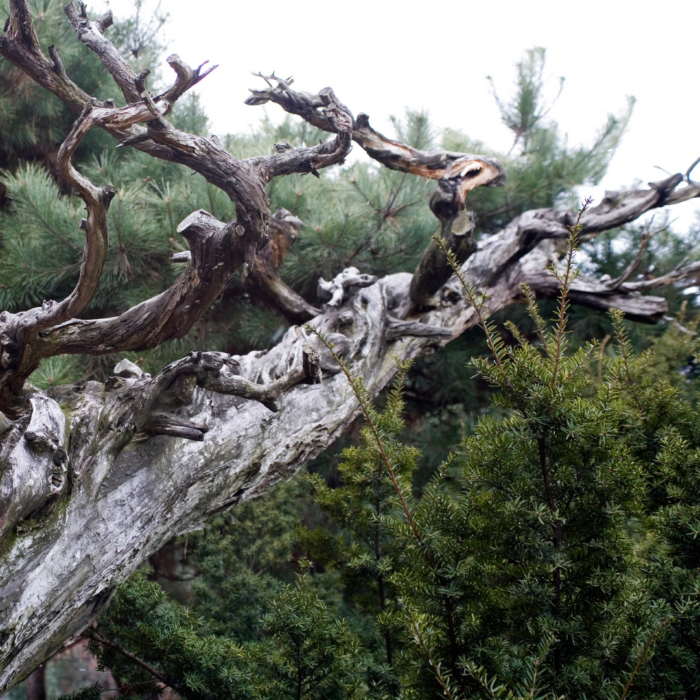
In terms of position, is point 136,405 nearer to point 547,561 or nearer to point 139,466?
point 139,466

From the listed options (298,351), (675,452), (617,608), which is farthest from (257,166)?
(617,608)

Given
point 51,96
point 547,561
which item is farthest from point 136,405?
point 51,96

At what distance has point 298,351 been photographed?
2215mm

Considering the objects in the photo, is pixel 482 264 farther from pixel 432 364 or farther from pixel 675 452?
pixel 675 452

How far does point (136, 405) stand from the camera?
5.41ft

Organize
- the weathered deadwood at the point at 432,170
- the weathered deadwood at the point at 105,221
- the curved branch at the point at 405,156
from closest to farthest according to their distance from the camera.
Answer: the weathered deadwood at the point at 105,221 < the weathered deadwood at the point at 432,170 < the curved branch at the point at 405,156

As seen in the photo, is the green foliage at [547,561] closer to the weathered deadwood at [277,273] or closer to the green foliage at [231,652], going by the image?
the green foliage at [231,652]

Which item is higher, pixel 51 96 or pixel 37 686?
pixel 51 96

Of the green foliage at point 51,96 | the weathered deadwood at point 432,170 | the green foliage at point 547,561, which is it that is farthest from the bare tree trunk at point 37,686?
the green foliage at point 547,561

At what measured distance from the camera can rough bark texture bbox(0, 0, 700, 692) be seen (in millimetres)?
1335

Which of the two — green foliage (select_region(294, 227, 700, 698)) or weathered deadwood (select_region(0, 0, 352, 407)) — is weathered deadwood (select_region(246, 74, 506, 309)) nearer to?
weathered deadwood (select_region(0, 0, 352, 407))

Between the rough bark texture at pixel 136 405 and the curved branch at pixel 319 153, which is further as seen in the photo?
the curved branch at pixel 319 153

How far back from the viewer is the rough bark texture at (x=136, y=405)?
4.38 feet

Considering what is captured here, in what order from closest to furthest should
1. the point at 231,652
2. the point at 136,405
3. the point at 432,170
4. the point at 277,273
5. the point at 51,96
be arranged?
the point at 231,652 → the point at 136,405 → the point at 277,273 → the point at 432,170 → the point at 51,96
